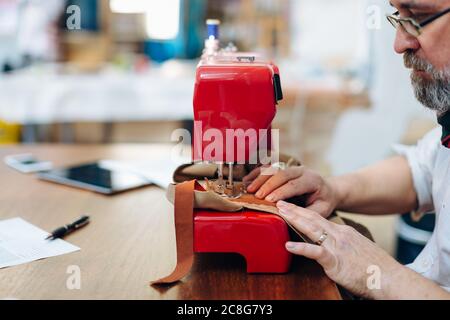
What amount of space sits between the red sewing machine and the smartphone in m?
0.83

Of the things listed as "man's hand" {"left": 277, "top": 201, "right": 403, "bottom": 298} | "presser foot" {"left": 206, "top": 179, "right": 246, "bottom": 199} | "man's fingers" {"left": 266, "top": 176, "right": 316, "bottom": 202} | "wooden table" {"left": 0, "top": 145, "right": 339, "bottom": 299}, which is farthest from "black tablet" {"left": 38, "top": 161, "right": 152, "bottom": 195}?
"man's hand" {"left": 277, "top": 201, "right": 403, "bottom": 298}

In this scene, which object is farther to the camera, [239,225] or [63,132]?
[63,132]

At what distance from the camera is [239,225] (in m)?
0.96

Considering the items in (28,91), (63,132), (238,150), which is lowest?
(63,132)

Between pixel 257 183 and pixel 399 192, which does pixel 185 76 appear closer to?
pixel 399 192

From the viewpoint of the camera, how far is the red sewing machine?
96 centimetres

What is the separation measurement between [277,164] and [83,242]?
471 millimetres

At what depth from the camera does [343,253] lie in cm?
94

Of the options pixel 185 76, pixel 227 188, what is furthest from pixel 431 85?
pixel 185 76

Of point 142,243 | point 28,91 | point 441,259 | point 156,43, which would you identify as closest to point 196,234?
point 142,243

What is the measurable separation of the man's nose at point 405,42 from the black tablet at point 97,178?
788 mm

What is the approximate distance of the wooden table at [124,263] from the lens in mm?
882

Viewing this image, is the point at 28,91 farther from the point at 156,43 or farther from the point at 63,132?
the point at 156,43

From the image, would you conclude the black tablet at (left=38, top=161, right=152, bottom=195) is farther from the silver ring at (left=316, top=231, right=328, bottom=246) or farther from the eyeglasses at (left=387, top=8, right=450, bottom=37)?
the eyeglasses at (left=387, top=8, right=450, bottom=37)
